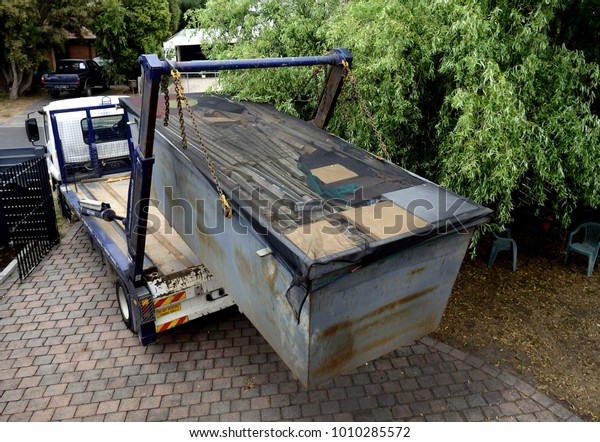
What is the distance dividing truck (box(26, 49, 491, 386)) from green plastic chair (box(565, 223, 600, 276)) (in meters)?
4.54

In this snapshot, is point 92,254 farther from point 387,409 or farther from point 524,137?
point 524,137

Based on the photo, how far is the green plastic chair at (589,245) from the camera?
293 inches

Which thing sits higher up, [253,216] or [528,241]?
[253,216]

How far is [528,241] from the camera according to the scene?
869 cm

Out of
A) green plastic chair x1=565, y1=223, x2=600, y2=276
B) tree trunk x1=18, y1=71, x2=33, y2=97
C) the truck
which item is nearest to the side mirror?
the truck

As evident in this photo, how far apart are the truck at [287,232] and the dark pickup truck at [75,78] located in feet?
52.7

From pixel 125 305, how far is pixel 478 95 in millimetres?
4837

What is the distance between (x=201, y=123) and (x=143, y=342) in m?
2.64

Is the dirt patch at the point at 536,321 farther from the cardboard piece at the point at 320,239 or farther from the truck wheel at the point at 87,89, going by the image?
the truck wheel at the point at 87,89

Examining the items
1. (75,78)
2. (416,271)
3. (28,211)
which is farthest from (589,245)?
(75,78)

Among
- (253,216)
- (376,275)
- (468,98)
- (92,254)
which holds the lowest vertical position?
(92,254)

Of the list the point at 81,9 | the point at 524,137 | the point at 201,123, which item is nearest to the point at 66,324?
the point at 201,123

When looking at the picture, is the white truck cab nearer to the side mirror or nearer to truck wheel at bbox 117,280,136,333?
the side mirror

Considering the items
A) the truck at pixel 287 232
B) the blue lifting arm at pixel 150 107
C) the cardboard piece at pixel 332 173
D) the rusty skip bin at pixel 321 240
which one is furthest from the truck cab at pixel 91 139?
the cardboard piece at pixel 332 173
